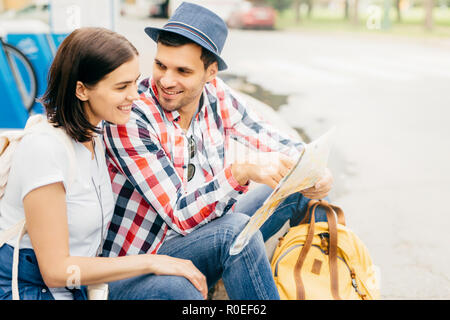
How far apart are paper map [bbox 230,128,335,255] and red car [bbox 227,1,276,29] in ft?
48.6

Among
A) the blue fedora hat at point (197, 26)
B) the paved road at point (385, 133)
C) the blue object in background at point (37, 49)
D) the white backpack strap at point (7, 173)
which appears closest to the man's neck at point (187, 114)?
the blue fedora hat at point (197, 26)

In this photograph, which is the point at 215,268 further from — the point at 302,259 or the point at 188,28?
the point at 188,28

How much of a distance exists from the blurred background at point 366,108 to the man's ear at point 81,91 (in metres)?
1.71

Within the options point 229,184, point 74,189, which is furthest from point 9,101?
point 229,184

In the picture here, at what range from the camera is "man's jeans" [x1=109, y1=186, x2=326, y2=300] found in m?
1.55

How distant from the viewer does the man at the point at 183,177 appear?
66.7 inches

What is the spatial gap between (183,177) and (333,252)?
703 millimetres

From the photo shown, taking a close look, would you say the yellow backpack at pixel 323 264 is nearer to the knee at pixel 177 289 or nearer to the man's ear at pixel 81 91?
the knee at pixel 177 289

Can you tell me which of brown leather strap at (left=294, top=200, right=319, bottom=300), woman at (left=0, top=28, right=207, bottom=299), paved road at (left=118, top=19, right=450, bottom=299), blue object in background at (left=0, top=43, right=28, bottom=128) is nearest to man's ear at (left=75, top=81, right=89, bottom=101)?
woman at (left=0, top=28, right=207, bottom=299)

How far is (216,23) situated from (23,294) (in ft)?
4.12

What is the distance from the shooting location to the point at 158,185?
→ 177 cm

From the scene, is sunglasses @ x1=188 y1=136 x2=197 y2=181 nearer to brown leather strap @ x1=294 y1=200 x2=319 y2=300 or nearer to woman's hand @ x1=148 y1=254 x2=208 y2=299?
woman's hand @ x1=148 y1=254 x2=208 y2=299
